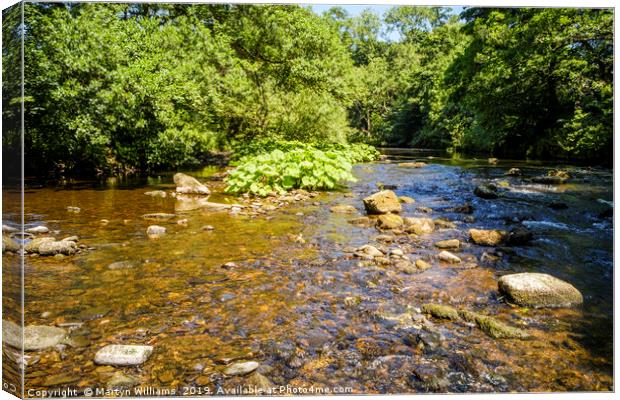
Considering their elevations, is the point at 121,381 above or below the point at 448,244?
below

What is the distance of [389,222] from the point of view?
6547 mm

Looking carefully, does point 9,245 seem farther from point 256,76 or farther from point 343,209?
point 256,76

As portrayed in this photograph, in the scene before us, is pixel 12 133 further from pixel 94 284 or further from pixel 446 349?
pixel 446 349

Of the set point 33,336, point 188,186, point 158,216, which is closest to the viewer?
point 33,336

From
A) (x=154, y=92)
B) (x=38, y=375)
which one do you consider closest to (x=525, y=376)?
(x=38, y=375)

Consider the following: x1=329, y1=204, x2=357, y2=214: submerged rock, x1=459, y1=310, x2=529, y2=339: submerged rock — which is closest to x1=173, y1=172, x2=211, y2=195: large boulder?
x1=329, y1=204, x2=357, y2=214: submerged rock

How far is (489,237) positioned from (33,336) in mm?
5123

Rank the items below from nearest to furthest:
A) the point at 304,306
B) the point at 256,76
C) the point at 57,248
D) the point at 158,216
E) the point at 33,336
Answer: the point at 33,336 < the point at 304,306 < the point at 57,248 < the point at 158,216 < the point at 256,76

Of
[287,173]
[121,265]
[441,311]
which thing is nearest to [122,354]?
[121,265]

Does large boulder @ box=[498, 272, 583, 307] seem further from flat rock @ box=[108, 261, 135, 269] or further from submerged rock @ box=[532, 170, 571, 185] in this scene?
submerged rock @ box=[532, 170, 571, 185]

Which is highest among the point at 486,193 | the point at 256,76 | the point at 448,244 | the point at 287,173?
the point at 256,76

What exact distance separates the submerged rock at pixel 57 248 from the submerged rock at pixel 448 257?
4.15m

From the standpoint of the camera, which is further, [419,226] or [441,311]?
[419,226]

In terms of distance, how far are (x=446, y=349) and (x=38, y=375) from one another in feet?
7.96
